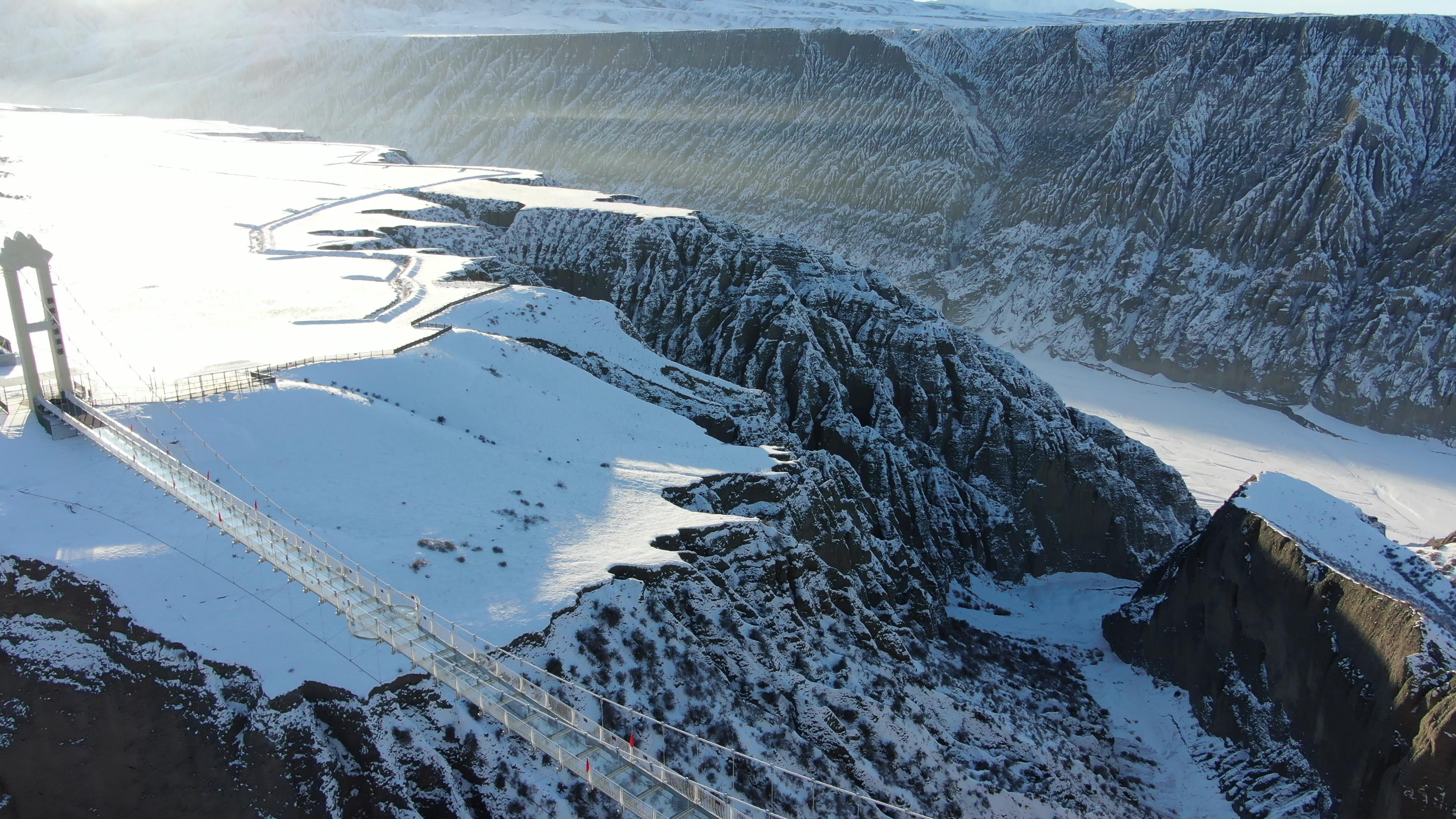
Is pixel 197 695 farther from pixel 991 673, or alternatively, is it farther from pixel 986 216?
pixel 986 216

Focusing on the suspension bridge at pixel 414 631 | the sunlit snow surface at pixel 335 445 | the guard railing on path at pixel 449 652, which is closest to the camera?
the guard railing on path at pixel 449 652

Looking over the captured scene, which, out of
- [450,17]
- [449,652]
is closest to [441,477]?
[449,652]

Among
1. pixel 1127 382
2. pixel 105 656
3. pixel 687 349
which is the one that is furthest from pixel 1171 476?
pixel 105 656

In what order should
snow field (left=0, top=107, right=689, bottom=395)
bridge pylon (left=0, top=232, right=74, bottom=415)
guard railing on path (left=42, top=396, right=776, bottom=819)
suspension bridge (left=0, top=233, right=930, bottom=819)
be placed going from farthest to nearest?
snow field (left=0, top=107, right=689, bottom=395) → bridge pylon (left=0, top=232, right=74, bottom=415) → suspension bridge (left=0, top=233, right=930, bottom=819) → guard railing on path (left=42, top=396, right=776, bottom=819)

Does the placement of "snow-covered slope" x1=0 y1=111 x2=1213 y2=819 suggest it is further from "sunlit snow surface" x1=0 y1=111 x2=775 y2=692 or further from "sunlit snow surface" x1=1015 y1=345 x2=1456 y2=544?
"sunlit snow surface" x1=1015 y1=345 x2=1456 y2=544

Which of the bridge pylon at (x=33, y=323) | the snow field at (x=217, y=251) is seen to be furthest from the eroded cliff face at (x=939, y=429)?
the bridge pylon at (x=33, y=323)

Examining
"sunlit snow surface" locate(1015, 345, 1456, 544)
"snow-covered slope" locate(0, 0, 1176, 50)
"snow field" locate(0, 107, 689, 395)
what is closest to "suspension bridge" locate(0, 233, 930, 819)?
"snow field" locate(0, 107, 689, 395)

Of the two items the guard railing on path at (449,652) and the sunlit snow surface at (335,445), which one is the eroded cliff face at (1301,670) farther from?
the sunlit snow surface at (335,445)
